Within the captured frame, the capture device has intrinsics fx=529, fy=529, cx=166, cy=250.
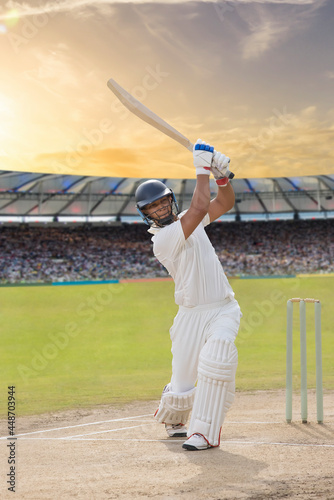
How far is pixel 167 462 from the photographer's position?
13.8 feet

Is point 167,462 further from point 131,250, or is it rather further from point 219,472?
point 131,250

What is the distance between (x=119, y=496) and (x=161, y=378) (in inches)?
283

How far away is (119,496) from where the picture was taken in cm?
342

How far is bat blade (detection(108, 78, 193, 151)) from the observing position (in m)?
5.02

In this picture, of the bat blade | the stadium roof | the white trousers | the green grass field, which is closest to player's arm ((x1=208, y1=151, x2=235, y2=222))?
the bat blade

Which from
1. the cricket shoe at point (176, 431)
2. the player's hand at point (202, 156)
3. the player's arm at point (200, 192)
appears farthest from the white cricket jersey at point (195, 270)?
the cricket shoe at point (176, 431)

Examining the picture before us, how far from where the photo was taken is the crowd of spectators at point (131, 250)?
3522 cm

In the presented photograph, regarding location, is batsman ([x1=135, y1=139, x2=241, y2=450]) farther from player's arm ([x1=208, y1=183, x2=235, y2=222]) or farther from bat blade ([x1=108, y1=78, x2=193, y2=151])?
bat blade ([x1=108, y1=78, x2=193, y2=151])

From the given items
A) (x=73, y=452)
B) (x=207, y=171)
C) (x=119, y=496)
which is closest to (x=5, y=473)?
(x=73, y=452)

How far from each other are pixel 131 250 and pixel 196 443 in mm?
36557

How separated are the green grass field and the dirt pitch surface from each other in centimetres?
Result: 248

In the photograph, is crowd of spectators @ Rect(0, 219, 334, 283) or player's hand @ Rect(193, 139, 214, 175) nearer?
player's hand @ Rect(193, 139, 214, 175)

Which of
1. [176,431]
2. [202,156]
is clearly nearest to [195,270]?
[202,156]

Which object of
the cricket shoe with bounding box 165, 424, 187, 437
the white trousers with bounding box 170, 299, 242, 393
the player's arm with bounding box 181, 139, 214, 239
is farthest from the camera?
the cricket shoe with bounding box 165, 424, 187, 437
